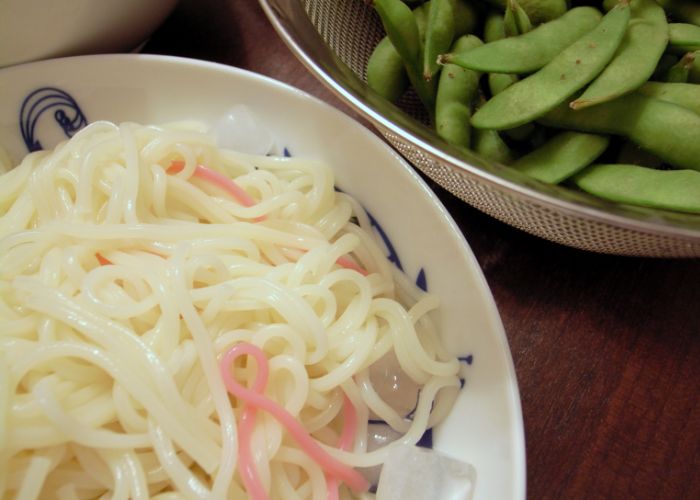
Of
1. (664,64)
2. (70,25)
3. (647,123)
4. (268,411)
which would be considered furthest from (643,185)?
(70,25)

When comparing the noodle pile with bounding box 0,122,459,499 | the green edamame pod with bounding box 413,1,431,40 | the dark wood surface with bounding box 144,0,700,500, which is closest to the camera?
the noodle pile with bounding box 0,122,459,499

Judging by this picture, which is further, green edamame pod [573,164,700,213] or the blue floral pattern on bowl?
the blue floral pattern on bowl

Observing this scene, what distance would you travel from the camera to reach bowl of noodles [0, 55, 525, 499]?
22.6 inches

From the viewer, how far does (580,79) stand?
2.16 feet

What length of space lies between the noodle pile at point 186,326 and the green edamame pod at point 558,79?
21 centimetres

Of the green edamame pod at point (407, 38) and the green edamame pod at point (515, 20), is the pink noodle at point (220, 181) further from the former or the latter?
the green edamame pod at point (515, 20)

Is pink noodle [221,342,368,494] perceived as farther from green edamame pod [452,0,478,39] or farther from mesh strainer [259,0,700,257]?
green edamame pod [452,0,478,39]

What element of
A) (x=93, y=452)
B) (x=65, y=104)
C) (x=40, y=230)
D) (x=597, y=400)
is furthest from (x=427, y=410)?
(x=65, y=104)

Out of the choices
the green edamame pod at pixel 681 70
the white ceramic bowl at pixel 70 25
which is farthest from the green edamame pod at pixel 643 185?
the white ceramic bowl at pixel 70 25

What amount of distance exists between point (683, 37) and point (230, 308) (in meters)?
0.61

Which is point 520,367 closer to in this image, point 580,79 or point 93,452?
point 580,79

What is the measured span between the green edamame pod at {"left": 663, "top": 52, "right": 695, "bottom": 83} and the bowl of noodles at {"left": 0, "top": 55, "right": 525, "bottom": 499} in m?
0.33

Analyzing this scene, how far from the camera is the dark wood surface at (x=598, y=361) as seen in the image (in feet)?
2.21

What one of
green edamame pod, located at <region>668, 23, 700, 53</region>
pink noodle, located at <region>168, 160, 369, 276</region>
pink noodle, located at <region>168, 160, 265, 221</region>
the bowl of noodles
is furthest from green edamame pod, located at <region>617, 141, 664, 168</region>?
pink noodle, located at <region>168, 160, 265, 221</region>
